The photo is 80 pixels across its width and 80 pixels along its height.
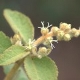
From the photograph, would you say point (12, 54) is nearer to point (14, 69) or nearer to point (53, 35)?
point (14, 69)

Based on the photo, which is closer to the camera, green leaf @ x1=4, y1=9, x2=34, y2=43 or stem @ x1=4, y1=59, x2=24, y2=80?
stem @ x1=4, y1=59, x2=24, y2=80

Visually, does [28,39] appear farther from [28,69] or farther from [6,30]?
[6,30]

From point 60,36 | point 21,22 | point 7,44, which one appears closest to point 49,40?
point 60,36

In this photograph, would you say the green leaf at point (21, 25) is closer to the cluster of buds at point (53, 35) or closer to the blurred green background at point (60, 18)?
the cluster of buds at point (53, 35)

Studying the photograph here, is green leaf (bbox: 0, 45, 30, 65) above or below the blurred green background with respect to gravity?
above

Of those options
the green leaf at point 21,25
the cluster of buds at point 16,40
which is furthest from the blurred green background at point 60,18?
the cluster of buds at point 16,40

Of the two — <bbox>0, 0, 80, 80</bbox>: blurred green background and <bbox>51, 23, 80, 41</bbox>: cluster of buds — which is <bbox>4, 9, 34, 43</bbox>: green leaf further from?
<bbox>0, 0, 80, 80</bbox>: blurred green background

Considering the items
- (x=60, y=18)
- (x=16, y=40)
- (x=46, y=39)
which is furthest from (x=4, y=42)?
(x=60, y=18)

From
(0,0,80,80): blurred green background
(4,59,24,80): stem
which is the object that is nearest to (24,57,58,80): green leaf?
(4,59,24,80): stem
